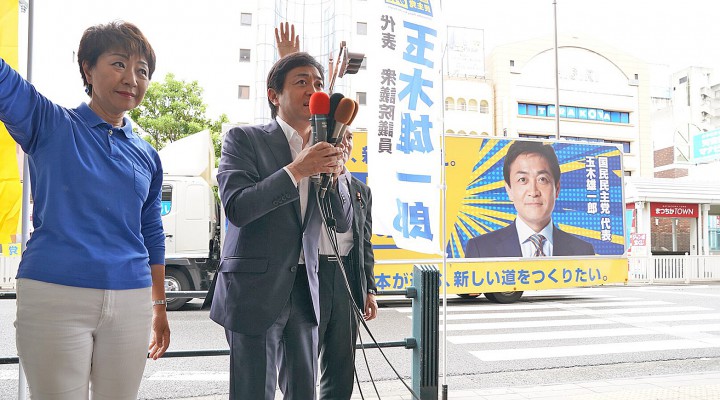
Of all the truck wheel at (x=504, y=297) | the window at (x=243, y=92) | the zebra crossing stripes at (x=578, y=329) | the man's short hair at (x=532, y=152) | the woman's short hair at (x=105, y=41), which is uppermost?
the window at (x=243, y=92)

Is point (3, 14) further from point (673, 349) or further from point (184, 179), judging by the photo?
point (673, 349)

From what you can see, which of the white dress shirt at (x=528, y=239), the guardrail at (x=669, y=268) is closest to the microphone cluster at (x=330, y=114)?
the white dress shirt at (x=528, y=239)

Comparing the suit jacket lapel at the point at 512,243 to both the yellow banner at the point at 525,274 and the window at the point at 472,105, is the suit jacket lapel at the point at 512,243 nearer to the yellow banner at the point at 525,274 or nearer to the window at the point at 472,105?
the yellow banner at the point at 525,274

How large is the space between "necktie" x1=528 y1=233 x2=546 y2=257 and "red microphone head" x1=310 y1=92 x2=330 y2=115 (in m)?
8.97

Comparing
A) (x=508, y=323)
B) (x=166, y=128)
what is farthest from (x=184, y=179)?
(x=166, y=128)

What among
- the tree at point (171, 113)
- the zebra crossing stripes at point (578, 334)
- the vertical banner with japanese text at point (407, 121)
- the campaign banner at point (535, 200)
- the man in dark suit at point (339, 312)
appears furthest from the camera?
the tree at point (171, 113)

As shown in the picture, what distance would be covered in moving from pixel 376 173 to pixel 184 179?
5614 millimetres

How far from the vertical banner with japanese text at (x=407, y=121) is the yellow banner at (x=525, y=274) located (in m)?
4.35

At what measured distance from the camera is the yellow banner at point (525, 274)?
945cm

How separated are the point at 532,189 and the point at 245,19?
20.0 metres

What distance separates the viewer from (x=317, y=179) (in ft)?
5.65

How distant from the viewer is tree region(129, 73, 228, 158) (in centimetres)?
1870

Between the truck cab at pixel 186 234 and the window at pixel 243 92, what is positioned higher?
the window at pixel 243 92

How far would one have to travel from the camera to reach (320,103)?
1.55 metres
